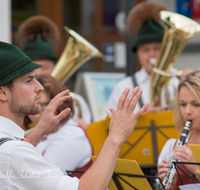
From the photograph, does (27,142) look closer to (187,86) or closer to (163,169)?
(163,169)

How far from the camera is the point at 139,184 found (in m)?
1.82

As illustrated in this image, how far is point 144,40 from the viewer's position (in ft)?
12.2

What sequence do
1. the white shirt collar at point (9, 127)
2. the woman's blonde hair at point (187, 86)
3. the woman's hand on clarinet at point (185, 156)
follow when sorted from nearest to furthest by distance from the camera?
the white shirt collar at point (9, 127) < the woman's hand on clarinet at point (185, 156) < the woman's blonde hair at point (187, 86)

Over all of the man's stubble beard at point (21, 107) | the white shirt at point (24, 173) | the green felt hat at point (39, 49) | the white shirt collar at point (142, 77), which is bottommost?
the white shirt collar at point (142, 77)

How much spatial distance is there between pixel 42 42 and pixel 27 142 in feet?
8.34

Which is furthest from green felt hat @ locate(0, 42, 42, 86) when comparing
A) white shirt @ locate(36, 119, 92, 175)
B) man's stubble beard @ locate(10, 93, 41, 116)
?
white shirt @ locate(36, 119, 92, 175)

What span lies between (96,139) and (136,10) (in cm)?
158

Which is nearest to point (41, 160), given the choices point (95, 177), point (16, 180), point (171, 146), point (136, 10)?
point (16, 180)

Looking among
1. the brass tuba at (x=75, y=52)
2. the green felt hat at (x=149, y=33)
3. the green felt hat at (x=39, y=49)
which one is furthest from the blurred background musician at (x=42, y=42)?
the green felt hat at (x=149, y=33)

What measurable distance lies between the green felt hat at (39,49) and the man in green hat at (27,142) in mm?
1983

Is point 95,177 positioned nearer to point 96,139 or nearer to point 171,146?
point 171,146

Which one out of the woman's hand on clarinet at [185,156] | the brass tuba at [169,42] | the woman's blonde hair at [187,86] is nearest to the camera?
the woman's hand on clarinet at [185,156]

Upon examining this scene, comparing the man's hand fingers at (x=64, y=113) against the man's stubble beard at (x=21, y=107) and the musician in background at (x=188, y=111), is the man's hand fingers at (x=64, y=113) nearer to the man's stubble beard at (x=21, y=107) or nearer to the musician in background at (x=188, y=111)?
the man's stubble beard at (x=21, y=107)

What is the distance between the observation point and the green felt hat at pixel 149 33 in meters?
3.70
